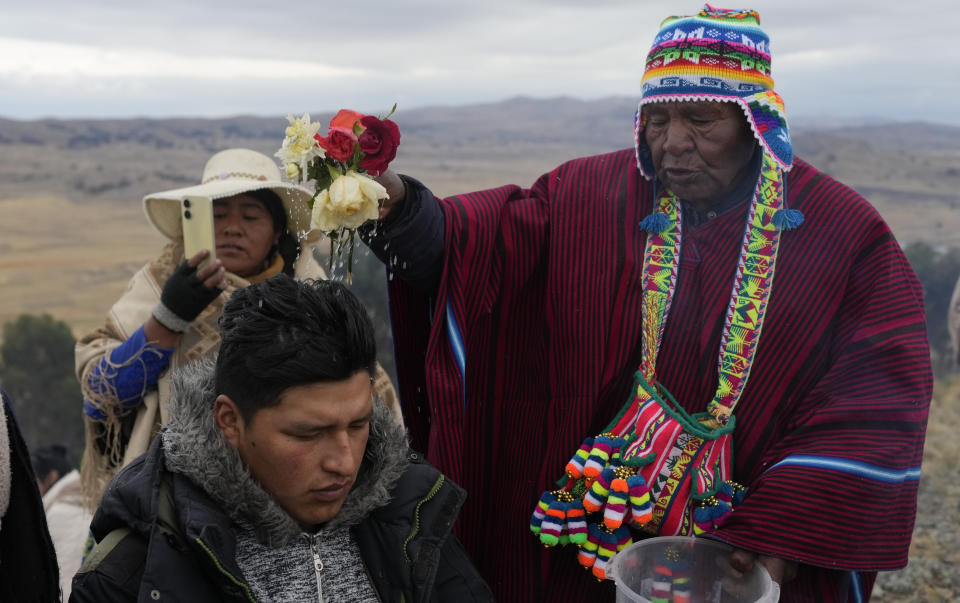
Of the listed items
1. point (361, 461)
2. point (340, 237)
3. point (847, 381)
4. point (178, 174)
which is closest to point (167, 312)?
point (340, 237)

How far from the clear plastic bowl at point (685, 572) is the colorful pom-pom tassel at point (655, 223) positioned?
857mm

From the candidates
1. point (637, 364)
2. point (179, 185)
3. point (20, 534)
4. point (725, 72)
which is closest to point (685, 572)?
point (637, 364)

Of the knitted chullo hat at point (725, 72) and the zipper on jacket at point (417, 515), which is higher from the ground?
the knitted chullo hat at point (725, 72)

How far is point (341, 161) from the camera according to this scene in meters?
2.24

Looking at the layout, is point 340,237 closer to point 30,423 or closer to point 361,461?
point 361,461

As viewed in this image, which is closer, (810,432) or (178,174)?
(810,432)

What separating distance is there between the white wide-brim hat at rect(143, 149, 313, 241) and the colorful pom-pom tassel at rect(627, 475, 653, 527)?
62.6 inches

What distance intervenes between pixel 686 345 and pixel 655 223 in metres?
0.36

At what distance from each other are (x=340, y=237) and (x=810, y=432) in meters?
1.33

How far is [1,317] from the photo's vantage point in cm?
2369

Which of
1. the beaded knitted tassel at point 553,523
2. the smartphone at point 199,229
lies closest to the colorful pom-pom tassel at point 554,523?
the beaded knitted tassel at point 553,523

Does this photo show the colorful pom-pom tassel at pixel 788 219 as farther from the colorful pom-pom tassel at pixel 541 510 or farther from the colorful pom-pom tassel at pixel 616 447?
the colorful pom-pom tassel at pixel 541 510

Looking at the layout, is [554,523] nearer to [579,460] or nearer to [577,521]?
[577,521]

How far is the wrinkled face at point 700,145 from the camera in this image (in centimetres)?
258
